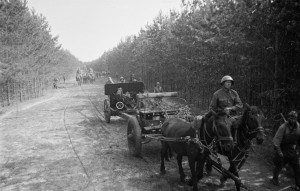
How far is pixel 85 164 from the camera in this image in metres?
8.77

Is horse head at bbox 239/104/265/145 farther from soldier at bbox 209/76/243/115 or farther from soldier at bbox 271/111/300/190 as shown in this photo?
soldier at bbox 271/111/300/190

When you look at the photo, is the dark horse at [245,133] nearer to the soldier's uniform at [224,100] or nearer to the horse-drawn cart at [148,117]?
the soldier's uniform at [224,100]

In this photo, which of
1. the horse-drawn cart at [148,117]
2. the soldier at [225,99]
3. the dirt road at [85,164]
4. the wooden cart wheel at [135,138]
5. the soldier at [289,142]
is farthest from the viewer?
the horse-drawn cart at [148,117]

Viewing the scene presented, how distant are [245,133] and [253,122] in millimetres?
386

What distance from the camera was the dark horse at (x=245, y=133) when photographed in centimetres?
564

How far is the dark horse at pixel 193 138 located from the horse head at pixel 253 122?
54 centimetres

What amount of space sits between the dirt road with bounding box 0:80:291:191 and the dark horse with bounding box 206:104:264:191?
991mm

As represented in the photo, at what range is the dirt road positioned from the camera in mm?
7191

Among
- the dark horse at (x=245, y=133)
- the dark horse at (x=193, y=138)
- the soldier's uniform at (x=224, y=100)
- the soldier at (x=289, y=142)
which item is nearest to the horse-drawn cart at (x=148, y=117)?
the dark horse at (x=193, y=138)

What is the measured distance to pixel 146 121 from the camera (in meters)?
9.28

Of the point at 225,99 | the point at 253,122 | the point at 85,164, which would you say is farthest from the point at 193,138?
the point at 85,164

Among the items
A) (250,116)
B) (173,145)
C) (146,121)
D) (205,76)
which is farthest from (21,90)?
(250,116)

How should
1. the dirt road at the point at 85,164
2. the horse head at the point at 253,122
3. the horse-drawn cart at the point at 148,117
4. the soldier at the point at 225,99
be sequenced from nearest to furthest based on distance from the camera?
the horse head at the point at 253,122 < the soldier at the point at 225,99 < the dirt road at the point at 85,164 < the horse-drawn cart at the point at 148,117

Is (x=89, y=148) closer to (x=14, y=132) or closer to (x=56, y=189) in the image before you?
(x=56, y=189)
